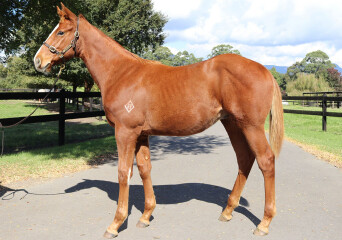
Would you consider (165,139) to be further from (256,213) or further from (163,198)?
(256,213)

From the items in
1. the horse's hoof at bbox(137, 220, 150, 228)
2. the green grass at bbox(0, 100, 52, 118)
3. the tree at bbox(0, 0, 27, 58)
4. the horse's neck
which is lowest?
the horse's hoof at bbox(137, 220, 150, 228)

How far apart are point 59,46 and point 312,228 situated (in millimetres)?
3903

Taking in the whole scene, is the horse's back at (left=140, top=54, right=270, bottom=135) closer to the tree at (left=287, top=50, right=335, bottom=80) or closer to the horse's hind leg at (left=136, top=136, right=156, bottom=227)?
the horse's hind leg at (left=136, top=136, right=156, bottom=227)

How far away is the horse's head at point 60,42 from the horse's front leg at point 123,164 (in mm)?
1285

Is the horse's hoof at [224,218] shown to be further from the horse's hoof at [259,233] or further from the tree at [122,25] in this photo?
the tree at [122,25]

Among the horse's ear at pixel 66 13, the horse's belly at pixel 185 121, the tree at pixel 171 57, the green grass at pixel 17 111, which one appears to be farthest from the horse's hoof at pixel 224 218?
the tree at pixel 171 57

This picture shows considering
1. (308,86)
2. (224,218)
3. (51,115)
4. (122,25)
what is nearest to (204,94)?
(224,218)

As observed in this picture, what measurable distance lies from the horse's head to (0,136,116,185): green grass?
2.77m

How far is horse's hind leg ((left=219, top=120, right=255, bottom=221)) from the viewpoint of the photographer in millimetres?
3664

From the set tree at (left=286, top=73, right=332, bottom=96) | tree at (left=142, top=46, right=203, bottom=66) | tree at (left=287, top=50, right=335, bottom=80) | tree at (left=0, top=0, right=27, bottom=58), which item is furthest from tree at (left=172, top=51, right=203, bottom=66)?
tree at (left=0, top=0, right=27, bottom=58)

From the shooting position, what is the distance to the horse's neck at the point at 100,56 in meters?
3.67

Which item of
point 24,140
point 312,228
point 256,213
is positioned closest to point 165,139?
point 24,140

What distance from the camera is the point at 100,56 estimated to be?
12.1 ft

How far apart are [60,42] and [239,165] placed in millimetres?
2900
